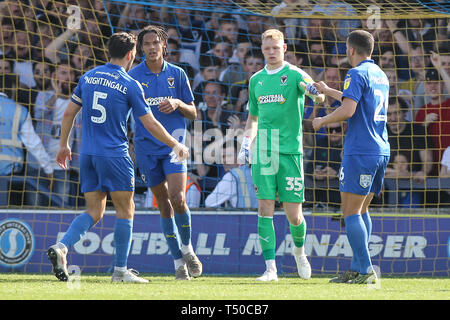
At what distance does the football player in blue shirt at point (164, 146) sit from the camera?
660cm

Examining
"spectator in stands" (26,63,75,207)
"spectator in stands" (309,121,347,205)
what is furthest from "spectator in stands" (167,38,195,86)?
"spectator in stands" (309,121,347,205)

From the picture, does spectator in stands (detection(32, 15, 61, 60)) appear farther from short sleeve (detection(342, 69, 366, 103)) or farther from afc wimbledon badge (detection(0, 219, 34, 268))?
short sleeve (detection(342, 69, 366, 103))

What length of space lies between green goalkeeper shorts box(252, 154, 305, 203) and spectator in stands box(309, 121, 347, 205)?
2.64 m

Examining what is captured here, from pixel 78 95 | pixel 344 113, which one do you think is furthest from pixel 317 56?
pixel 78 95

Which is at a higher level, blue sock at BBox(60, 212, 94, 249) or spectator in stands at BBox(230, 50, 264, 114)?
spectator in stands at BBox(230, 50, 264, 114)

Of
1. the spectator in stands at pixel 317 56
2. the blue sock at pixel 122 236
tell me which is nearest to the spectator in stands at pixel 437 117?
the spectator in stands at pixel 317 56

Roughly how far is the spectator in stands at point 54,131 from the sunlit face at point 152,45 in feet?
8.79

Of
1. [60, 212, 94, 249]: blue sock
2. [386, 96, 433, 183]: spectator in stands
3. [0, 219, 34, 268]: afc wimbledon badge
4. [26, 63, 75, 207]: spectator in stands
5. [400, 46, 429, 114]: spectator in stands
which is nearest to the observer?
[60, 212, 94, 249]: blue sock

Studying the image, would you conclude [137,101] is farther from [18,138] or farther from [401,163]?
[401,163]

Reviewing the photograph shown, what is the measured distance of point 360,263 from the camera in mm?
5914

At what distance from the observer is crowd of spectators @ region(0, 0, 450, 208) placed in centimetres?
917

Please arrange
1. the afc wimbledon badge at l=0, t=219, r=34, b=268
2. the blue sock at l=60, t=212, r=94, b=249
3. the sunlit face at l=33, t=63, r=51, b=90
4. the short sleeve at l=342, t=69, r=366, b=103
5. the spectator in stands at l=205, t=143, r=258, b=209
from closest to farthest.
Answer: the blue sock at l=60, t=212, r=94, b=249 < the short sleeve at l=342, t=69, r=366, b=103 < the afc wimbledon badge at l=0, t=219, r=34, b=268 < the spectator in stands at l=205, t=143, r=258, b=209 < the sunlit face at l=33, t=63, r=51, b=90

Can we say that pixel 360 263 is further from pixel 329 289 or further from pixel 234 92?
pixel 234 92
